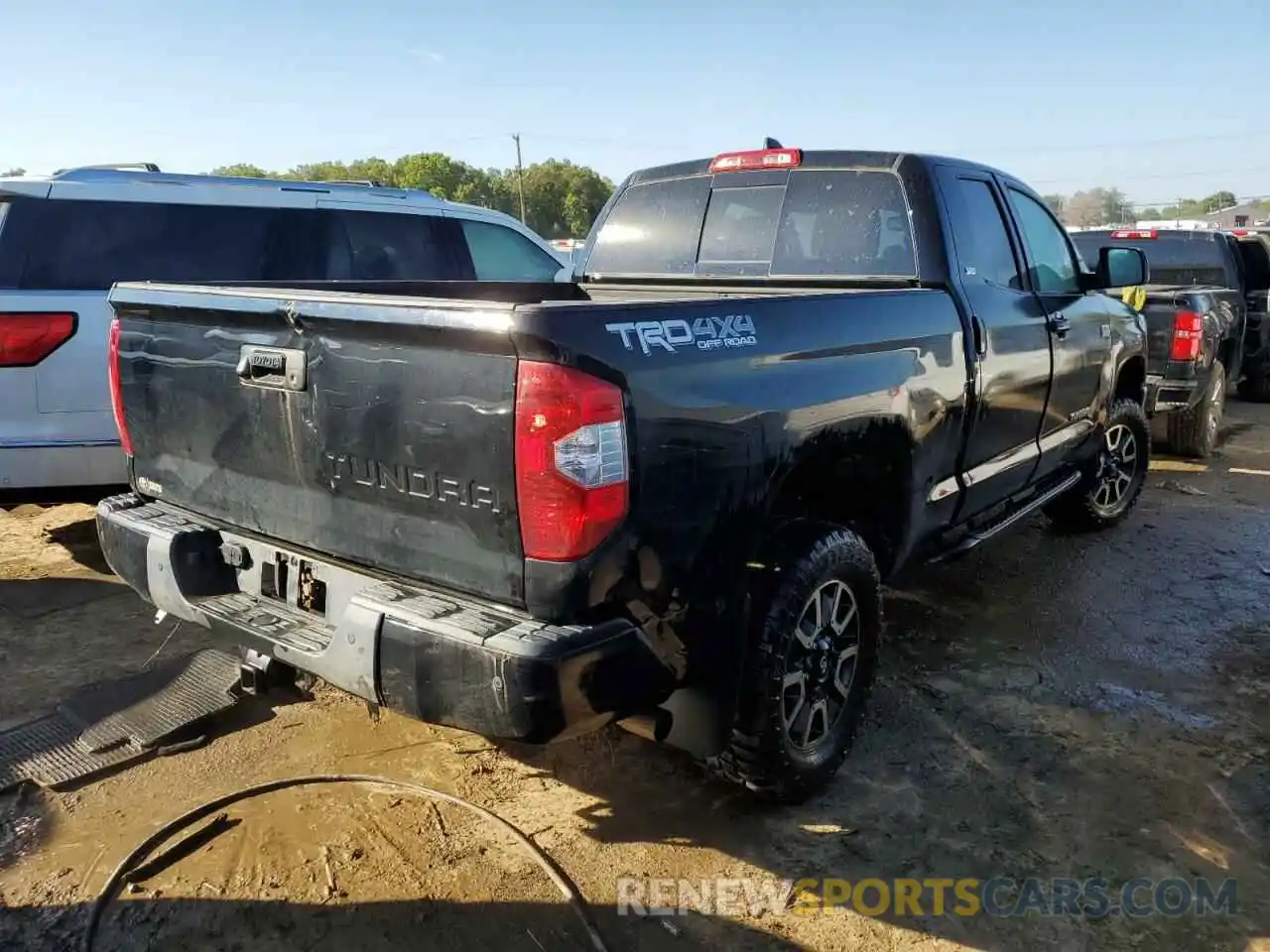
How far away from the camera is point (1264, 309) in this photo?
1043cm

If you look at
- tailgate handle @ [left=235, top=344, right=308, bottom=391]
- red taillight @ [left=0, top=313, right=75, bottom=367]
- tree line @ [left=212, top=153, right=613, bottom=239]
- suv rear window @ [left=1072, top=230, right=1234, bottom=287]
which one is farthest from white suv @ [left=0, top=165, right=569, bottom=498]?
tree line @ [left=212, top=153, right=613, bottom=239]

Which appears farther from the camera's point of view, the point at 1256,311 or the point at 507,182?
the point at 507,182

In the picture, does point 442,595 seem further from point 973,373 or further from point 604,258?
point 604,258

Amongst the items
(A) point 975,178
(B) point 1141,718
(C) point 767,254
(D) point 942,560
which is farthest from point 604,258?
(B) point 1141,718

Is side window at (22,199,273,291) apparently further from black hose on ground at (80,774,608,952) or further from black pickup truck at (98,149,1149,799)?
black hose on ground at (80,774,608,952)

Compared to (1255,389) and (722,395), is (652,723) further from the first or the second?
(1255,389)

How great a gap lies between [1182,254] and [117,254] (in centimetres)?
926

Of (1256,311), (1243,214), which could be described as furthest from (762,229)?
(1243,214)

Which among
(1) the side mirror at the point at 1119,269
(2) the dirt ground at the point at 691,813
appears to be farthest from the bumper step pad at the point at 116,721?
(1) the side mirror at the point at 1119,269

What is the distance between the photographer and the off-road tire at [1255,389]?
11.4m

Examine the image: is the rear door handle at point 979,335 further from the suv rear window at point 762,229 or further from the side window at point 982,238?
the suv rear window at point 762,229

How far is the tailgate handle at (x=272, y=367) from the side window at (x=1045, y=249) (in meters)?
3.42

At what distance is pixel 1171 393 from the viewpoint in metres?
7.66

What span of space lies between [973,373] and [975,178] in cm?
102
